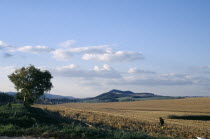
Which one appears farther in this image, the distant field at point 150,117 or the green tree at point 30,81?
the green tree at point 30,81

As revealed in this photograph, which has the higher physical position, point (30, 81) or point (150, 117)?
point (30, 81)

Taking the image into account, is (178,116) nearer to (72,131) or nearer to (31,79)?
(31,79)

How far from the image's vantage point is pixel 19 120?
20.0 meters

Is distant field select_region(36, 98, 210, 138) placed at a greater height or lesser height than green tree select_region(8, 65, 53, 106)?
lesser

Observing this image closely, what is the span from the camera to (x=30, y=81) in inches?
1746

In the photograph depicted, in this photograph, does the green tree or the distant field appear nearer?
the distant field

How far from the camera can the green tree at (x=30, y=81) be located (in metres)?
44.2

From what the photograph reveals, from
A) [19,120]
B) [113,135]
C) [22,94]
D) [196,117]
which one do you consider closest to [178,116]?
[196,117]

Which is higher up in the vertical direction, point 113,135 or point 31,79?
point 31,79

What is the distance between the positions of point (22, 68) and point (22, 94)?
500 cm

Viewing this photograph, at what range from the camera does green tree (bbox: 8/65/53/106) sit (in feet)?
145

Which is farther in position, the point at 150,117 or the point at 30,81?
the point at 150,117

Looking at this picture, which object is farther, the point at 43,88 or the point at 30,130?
the point at 43,88

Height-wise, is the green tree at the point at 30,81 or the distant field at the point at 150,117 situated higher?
the green tree at the point at 30,81
